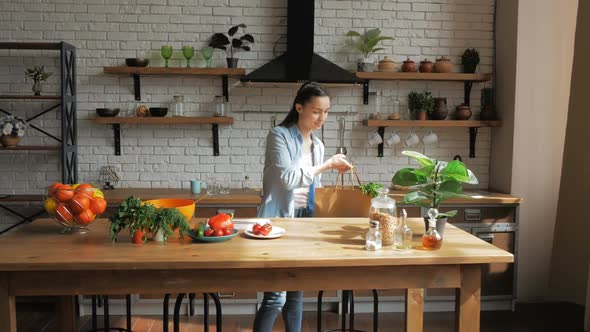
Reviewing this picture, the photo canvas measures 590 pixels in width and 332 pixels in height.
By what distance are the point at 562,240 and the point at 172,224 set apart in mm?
3464

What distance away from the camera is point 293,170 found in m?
2.55

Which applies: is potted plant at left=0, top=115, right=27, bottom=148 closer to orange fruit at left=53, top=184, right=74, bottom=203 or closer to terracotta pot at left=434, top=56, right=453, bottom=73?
orange fruit at left=53, top=184, right=74, bottom=203

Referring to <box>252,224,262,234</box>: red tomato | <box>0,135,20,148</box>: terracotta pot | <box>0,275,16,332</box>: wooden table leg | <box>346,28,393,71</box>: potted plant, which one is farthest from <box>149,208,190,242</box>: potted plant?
<box>346,28,393,71</box>: potted plant

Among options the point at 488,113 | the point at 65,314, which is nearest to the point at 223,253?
the point at 65,314

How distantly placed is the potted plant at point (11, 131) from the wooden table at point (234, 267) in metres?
2.10

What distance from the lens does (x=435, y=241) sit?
6.79 feet

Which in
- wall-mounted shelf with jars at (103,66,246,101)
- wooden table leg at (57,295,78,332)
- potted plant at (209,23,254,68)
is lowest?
wooden table leg at (57,295,78,332)

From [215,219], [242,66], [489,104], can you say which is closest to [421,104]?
[489,104]

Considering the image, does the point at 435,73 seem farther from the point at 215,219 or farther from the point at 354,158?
the point at 215,219

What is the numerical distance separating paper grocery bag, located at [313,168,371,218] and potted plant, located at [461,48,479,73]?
7.53 feet

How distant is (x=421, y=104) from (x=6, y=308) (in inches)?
134

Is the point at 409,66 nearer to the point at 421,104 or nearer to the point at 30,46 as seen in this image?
the point at 421,104

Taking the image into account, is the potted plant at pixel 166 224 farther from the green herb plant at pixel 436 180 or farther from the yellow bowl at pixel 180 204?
the green herb plant at pixel 436 180

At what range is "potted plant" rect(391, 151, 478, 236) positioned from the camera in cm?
218
